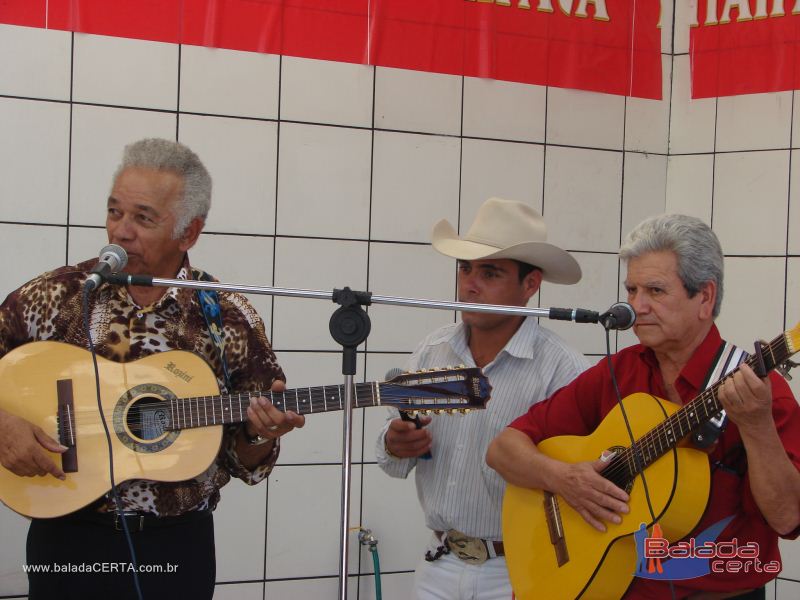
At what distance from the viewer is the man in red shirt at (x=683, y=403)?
1.84 meters

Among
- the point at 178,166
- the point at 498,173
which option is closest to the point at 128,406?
the point at 178,166

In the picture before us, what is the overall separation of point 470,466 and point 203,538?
734 mm

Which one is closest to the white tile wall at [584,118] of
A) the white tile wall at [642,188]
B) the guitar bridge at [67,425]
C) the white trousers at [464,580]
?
the white tile wall at [642,188]

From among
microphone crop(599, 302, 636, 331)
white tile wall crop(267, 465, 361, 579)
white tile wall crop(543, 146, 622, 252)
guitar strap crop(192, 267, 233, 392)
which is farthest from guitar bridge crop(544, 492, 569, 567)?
white tile wall crop(543, 146, 622, 252)

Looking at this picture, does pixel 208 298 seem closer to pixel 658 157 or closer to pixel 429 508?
pixel 429 508

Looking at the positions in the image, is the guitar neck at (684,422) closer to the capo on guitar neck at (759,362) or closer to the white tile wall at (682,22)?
the capo on guitar neck at (759,362)

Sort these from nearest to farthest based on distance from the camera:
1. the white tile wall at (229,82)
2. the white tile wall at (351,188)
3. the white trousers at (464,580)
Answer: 1. the white trousers at (464,580)
2. the white tile wall at (351,188)
3. the white tile wall at (229,82)

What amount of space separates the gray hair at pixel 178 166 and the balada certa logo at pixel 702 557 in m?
1.34

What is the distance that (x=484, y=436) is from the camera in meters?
2.54

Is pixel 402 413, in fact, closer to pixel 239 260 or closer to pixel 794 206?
pixel 239 260

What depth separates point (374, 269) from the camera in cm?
372

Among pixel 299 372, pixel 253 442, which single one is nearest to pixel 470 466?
pixel 253 442

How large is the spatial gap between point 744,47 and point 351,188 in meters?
1.80

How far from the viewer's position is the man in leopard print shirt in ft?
7.09
